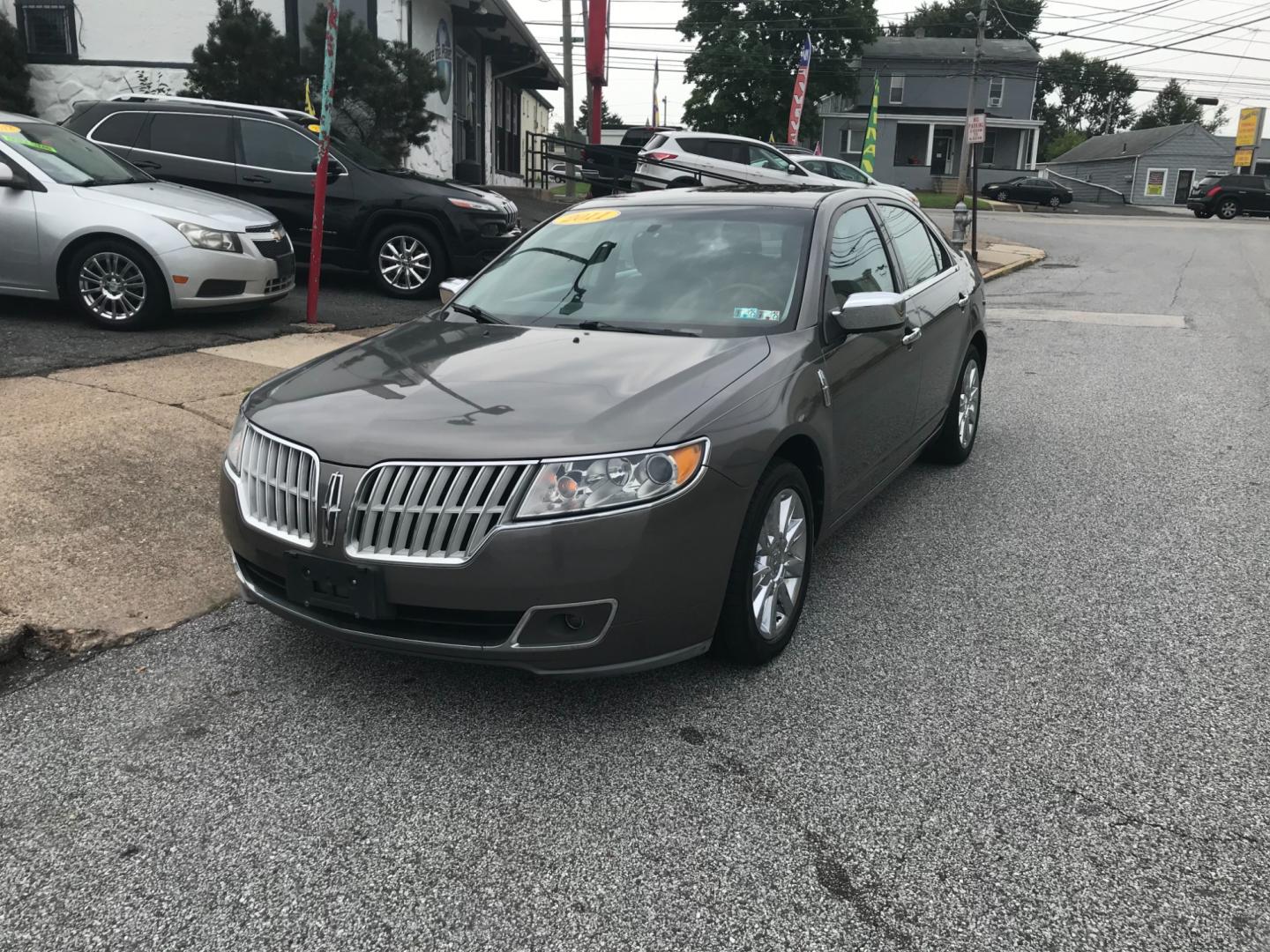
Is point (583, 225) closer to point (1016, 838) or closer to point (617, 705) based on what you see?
point (617, 705)

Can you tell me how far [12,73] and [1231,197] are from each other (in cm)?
4085

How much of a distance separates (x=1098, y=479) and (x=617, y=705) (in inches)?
149

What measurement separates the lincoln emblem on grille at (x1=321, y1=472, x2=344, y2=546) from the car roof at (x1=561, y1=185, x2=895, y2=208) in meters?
2.29

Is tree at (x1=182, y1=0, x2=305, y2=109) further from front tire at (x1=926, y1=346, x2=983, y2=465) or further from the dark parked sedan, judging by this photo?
the dark parked sedan

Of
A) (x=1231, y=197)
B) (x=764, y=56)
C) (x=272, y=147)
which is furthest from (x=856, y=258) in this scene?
(x=764, y=56)

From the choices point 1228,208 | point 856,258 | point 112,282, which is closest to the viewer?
point 856,258

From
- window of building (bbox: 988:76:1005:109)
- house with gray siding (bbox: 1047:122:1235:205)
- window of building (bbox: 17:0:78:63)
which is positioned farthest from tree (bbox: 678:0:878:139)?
window of building (bbox: 17:0:78:63)

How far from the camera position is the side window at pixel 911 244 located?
203 inches

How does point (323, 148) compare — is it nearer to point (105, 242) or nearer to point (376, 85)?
point (105, 242)

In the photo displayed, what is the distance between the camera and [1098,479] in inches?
234

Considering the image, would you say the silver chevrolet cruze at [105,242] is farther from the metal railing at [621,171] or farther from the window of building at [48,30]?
the window of building at [48,30]

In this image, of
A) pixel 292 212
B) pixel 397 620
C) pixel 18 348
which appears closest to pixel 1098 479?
pixel 397 620

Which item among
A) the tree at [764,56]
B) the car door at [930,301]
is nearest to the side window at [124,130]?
the car door at [930,301]

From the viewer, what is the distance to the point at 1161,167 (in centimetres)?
6384
